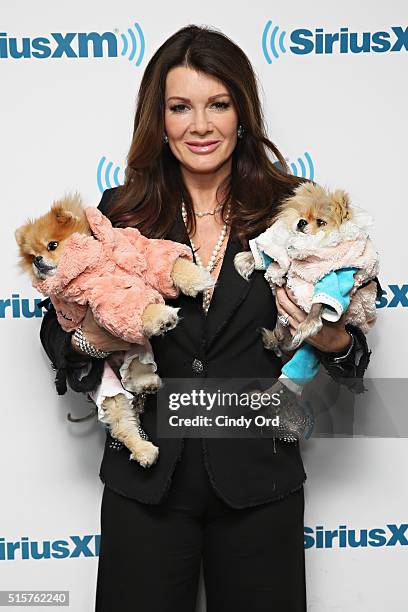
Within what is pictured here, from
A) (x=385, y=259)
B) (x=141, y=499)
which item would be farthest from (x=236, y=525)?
(x=385, y=259)

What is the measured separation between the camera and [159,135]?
1.56 metres

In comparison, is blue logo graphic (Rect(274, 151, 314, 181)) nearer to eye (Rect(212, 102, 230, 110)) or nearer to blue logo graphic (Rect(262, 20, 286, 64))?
blue logo graphic (Rect(262, 20, 286, 64))

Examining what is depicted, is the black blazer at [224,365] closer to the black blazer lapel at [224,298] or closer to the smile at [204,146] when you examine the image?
the black blazer lapel at [224,298]

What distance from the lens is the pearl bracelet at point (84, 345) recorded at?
1401 mm

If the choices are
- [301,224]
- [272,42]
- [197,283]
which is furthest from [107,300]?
[272,42]

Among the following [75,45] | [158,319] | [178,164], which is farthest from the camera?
[75,45]

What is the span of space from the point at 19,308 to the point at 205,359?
0.64 m

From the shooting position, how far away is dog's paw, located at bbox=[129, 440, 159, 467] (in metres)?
1.43

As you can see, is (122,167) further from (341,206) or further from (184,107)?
(341,206)

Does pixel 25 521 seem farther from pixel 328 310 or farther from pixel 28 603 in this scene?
pixel 328 310

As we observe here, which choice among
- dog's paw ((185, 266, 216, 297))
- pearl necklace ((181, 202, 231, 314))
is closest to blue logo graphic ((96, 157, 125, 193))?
pearl necklace ((181, 202, 231, 314))

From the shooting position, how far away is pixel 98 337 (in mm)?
1391

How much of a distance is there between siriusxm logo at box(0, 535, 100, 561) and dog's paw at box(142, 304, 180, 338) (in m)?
0.89

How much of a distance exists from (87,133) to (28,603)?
1.27 m
